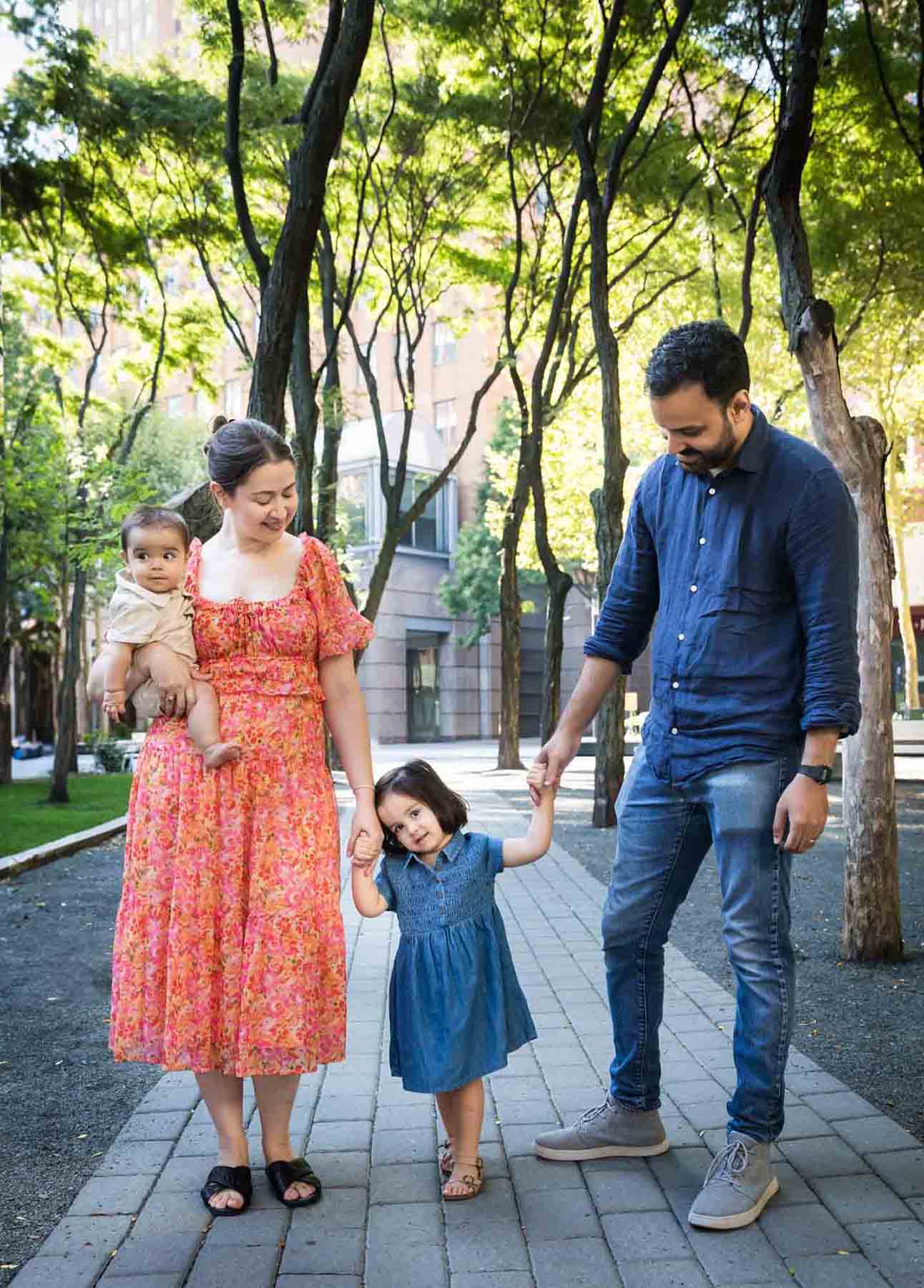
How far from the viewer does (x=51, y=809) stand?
17.0 m

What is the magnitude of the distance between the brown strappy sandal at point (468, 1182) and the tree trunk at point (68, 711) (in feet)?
48.9

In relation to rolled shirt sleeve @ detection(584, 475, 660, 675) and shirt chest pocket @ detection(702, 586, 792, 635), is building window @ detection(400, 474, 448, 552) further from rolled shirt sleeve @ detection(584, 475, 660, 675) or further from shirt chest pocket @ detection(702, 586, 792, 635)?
shirt chest pocket @ detection(702, 586, 792, 635)

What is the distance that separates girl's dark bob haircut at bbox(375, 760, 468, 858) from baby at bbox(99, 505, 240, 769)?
0.42 m

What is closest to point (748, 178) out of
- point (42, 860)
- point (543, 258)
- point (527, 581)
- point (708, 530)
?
point (543, 258)

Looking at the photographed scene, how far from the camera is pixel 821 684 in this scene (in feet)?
10.7

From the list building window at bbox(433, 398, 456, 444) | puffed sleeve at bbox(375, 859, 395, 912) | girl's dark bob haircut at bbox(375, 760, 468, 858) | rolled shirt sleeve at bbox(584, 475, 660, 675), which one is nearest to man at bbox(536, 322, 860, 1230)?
rolled shirt sleeve at bbox(584, 475, 660, 675)

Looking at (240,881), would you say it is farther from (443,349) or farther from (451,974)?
(443,349)

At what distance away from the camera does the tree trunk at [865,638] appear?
6.58 meters

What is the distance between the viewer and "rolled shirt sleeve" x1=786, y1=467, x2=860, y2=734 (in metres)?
3.26

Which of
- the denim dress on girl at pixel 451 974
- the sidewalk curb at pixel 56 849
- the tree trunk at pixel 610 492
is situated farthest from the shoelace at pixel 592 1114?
the tree trunk at pixel 610 492

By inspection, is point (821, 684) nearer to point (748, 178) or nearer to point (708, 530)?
point (708, 530)

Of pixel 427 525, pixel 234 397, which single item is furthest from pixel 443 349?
pixel 234 397

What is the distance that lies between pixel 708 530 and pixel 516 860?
1019 millimetres

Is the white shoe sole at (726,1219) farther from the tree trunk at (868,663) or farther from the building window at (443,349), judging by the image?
the building window at (443,349)
